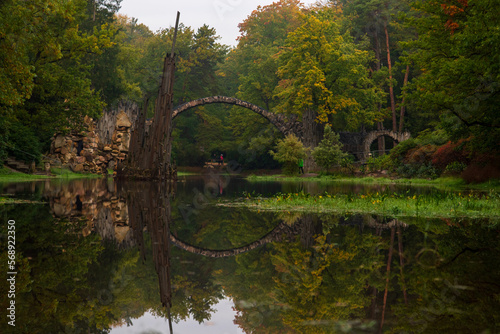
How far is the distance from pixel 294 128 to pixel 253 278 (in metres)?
36.6

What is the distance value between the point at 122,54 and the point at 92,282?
47172 millimetres

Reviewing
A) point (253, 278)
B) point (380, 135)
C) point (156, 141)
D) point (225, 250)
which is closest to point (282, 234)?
point (225, 250)

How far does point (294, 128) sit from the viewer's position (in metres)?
40.8

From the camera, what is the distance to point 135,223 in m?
8.43

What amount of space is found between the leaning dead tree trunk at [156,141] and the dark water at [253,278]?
45.3 feet

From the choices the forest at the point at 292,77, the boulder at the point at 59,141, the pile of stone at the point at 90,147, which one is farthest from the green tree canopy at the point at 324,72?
the boulder at the point at 59,141

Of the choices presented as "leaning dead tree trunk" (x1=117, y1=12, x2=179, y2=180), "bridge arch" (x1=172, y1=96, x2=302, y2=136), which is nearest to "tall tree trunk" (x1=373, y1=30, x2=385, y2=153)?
"bridge arch" (x1=172, y1=96, x2=302, y2=136)

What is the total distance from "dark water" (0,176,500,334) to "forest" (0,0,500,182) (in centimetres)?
897

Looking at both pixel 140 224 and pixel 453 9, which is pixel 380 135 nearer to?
pixel 453 9

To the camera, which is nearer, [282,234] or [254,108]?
[282,234]

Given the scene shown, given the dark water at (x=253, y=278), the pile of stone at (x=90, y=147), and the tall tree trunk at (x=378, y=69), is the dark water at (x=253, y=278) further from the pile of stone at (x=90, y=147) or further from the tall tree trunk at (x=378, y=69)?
the tall tree trunk at (x=378, y=69)

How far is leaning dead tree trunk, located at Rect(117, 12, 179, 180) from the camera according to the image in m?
21.8

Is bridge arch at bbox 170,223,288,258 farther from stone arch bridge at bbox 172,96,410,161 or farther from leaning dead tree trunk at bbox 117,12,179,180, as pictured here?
stone arch bridge at bbox 172,96,410,161

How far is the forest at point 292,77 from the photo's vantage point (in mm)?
15703
